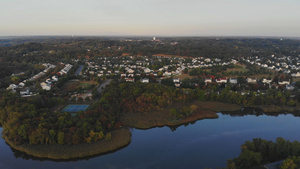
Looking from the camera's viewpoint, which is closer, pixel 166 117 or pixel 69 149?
pixel 69 149

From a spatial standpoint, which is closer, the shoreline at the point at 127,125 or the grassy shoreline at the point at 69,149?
the grassy shoreline at the point at 69,149

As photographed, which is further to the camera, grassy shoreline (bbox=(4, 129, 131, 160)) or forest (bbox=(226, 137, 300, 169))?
grassy shoreline (bbox=(4, 129, 131, 160))

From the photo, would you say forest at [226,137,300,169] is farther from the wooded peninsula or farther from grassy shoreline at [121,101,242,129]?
the wooded peninsula

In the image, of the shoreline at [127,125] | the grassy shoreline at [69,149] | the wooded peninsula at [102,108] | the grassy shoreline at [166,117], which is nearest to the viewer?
the grassy shoreline at [69,149]

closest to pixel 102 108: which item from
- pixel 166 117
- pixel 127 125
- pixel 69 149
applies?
pixel 127 125

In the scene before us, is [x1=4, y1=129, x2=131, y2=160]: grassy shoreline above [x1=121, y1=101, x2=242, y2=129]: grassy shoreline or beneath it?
beneath

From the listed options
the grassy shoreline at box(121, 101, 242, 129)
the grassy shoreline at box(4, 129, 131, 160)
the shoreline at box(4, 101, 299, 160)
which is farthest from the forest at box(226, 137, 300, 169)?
the grassy shoreline at box(4, 129, 131, 160)

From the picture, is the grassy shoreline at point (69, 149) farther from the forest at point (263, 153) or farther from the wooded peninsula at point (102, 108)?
the forest at point (263, 153)

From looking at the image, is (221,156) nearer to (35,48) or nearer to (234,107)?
(234,107)

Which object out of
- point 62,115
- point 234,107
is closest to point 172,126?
point 234,107

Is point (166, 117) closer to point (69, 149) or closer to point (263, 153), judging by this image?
point (263, 153)

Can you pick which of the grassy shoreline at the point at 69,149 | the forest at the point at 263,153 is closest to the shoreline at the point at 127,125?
the grassy shoreline at the point at 69,149
